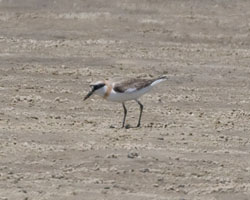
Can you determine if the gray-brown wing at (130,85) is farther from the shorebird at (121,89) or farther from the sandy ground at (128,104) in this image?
the sandy ground at (128,104)

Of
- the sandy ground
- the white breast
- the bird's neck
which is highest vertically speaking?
the bird's neck

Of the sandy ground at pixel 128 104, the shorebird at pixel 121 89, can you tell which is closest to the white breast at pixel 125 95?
the shorebird at pixel 121 89

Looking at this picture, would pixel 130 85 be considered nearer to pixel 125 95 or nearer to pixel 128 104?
pixel 125 95

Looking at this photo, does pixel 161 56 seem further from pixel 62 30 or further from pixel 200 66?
pixel 62 30

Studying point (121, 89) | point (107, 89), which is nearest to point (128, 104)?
point (121, 89)

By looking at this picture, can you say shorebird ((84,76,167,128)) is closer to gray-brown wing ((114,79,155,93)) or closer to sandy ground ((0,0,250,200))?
gray-brown wing ((114,79,155,93))

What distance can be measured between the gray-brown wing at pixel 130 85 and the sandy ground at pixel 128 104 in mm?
557

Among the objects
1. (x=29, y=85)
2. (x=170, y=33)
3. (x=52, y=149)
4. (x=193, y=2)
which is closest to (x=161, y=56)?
(x=170, y=33)

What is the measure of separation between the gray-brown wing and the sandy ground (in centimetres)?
56

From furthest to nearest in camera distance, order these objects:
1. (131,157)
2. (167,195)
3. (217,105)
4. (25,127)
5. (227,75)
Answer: (227,75) → (217,105) → (25,127) → (131,157) → (167,195)

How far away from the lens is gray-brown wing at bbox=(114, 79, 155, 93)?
46.1 feet

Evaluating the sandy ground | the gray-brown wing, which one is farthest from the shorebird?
the sandy ground

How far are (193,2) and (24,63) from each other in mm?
7804

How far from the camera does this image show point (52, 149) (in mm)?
12391
